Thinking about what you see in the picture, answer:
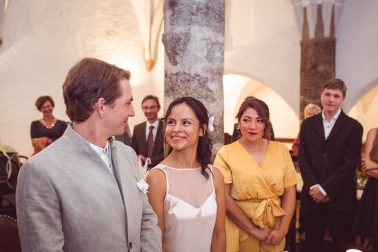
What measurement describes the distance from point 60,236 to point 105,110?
0.48 meters

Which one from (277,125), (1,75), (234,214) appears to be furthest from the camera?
(277,125)

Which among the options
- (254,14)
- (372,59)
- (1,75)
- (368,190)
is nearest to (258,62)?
(254,14)

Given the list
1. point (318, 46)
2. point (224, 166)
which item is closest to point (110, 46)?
point (318, 46)

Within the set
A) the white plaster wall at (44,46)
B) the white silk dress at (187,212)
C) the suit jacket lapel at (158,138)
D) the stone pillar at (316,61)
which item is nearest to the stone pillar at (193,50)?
the white silk dress at (187,212)

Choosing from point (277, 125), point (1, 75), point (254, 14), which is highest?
point (254, 14)

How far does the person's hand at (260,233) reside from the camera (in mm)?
2625

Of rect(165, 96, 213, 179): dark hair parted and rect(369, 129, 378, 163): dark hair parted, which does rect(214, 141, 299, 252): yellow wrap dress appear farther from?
rect(369, 129, 378, 163): dark hair parted

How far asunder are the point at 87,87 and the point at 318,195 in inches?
92.1

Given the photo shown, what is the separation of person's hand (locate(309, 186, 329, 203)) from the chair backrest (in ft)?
7.50

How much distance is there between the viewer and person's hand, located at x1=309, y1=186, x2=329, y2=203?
3.27 m

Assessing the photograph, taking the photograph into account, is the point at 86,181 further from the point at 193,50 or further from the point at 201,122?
the point at 193,50

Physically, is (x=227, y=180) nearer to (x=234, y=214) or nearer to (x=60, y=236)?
(x=234, y=214)

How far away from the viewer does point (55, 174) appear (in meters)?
1.42

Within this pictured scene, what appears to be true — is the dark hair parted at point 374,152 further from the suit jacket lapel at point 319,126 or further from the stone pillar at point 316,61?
the stone pillar at point 316,61
